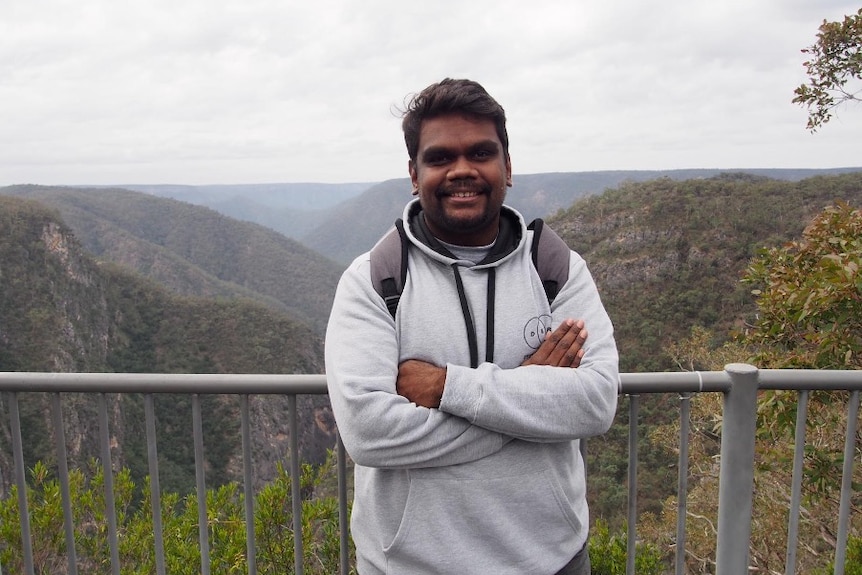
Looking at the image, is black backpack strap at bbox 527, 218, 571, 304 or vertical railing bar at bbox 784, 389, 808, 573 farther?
vertical railing bar at bbox 784, 389, 808, 573

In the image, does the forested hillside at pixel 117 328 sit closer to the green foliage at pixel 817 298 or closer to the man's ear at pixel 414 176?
the green foliage at pixel 817 298

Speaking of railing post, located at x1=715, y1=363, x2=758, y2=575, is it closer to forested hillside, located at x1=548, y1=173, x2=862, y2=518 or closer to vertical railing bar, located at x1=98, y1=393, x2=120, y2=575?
vertical railing bar, located at x1=98, y1=393, x2=120, y2=575

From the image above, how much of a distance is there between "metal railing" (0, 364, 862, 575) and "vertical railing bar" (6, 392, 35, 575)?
0.01m


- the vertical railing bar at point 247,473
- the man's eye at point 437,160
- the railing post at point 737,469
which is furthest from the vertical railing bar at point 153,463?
the railing post at point 737,469

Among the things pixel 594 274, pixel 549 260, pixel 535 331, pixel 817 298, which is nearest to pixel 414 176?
pixel 549 260

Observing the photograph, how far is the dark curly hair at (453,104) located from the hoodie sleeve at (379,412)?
49 centimetres

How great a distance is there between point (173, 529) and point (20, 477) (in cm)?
77

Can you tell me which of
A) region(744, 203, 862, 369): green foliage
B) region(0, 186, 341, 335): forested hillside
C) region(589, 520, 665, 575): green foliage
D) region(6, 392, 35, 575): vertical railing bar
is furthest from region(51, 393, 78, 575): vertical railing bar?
region(0, 186, 341, 335): forested hillside

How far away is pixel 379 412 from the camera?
60.4 inches

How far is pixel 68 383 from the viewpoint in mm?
2062

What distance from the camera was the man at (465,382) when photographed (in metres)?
1.55

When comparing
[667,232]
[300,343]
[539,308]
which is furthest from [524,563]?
[300,343]

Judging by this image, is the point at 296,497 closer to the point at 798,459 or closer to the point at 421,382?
the point at 421,382

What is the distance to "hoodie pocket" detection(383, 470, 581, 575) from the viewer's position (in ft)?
5.13
